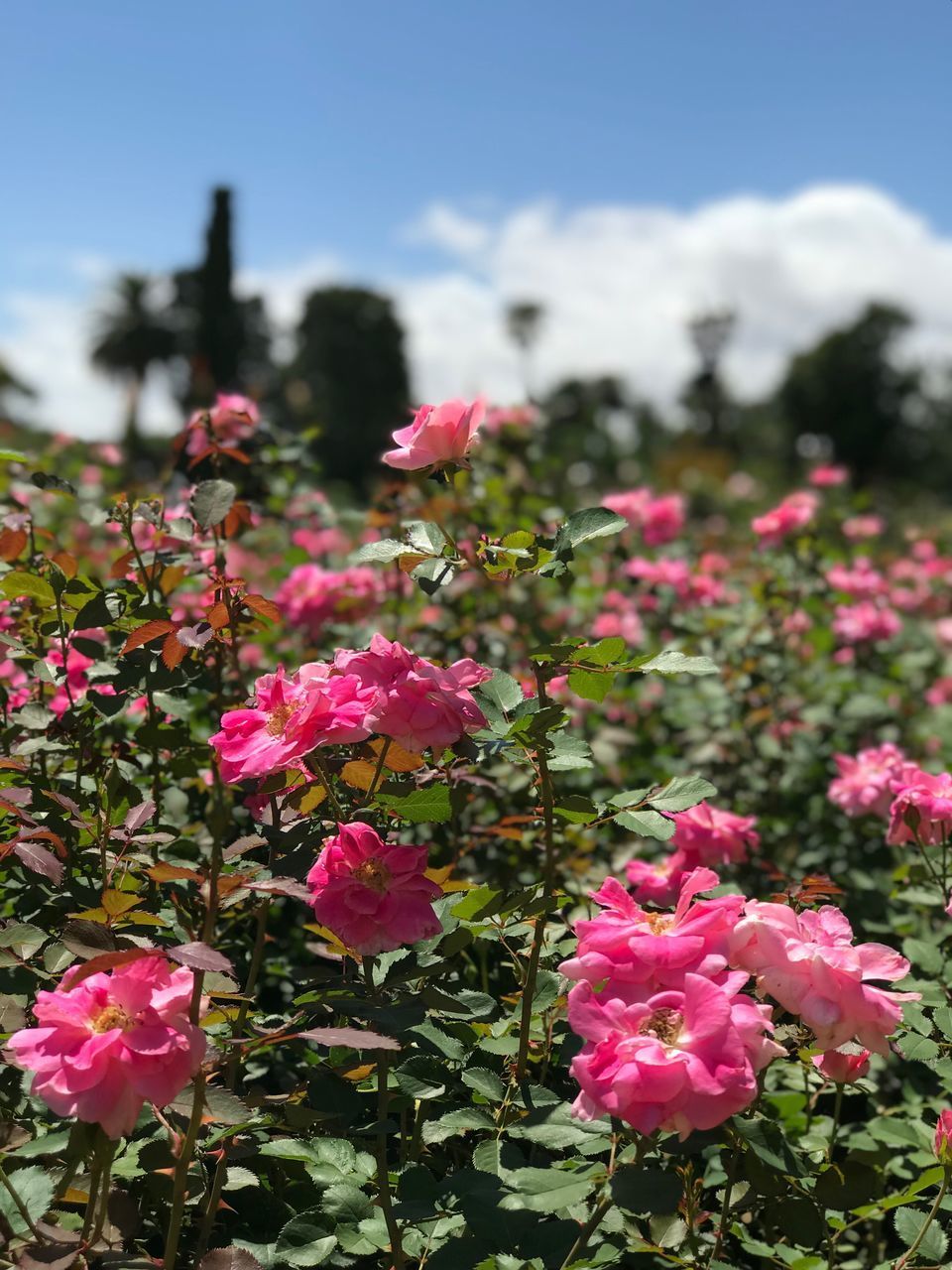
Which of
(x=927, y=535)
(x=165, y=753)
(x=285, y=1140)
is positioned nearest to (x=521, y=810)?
(x=165, y=753)

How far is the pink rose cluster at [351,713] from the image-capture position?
1062 millimetres

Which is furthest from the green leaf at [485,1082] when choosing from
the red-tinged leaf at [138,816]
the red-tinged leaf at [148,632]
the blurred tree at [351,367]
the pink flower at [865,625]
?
the blurred tree at [351,367]

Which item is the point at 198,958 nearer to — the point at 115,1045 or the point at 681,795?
the point at 115,1045

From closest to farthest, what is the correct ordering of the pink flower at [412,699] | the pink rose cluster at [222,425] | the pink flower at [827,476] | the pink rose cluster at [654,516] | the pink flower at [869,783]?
1. the pink flower at [412,699]
2. the pink flower at [869,783]
3. the pink rose cluster at [222,425]
4. the pink rose cluster at [654,516]
5. the pink flower at [827,476]

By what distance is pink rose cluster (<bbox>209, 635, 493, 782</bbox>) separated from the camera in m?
1.06

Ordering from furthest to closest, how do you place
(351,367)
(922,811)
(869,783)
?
(351,367), (869,783), (922,811)

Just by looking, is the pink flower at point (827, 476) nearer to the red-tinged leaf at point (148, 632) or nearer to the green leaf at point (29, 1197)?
the red-tinged leaf at point (148, 632)

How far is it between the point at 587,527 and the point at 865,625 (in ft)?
9.35

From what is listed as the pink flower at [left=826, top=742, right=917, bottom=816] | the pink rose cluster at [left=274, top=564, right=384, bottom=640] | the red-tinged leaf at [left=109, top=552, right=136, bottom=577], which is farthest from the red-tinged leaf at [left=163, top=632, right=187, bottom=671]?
the pink rose cluster at [left=274, top=564, right=384, bottom=640]

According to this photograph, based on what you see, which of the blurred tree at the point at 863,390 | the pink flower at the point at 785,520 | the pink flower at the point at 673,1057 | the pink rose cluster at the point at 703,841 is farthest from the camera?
the blurred tree at the point at 863,390

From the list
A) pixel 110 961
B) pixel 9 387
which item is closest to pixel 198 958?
pixel 110 961

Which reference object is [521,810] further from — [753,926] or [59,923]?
[753,926]

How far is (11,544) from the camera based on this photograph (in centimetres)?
164

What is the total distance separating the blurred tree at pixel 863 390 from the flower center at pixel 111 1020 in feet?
165
